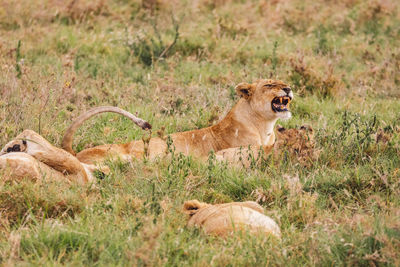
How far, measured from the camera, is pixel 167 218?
432 centimetres

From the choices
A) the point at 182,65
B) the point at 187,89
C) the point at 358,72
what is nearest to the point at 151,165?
the point at 187,89

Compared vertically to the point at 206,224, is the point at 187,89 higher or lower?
lower

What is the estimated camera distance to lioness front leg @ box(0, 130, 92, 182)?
5188 mm

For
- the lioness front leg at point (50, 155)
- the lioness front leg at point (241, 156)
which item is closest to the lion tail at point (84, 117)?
the lioness front leg at point (50, 155)

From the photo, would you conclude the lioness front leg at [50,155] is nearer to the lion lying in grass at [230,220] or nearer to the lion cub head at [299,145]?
the lion lying in grass at [230,220]

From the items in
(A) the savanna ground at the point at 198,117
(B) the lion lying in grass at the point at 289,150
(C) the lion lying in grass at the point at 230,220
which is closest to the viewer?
(A) the savanna ground at the point at 198,117

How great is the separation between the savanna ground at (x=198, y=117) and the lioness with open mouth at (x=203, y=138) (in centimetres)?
31

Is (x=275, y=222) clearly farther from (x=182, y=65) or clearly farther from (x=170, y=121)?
(x=182, y=65)

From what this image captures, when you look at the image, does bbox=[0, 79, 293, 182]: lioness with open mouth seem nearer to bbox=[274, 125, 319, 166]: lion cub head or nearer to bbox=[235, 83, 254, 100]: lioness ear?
bbox=[235, 83, 254, 100]: lioness ear

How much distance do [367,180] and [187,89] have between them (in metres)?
3.81

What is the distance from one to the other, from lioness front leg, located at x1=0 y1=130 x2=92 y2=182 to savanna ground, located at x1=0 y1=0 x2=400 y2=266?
0.25 m

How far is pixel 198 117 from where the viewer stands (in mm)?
7703

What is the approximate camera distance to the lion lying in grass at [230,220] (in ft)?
13.5

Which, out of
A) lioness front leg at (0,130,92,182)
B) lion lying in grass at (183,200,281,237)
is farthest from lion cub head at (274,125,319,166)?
lioness front leg at (0,130,92,182)
